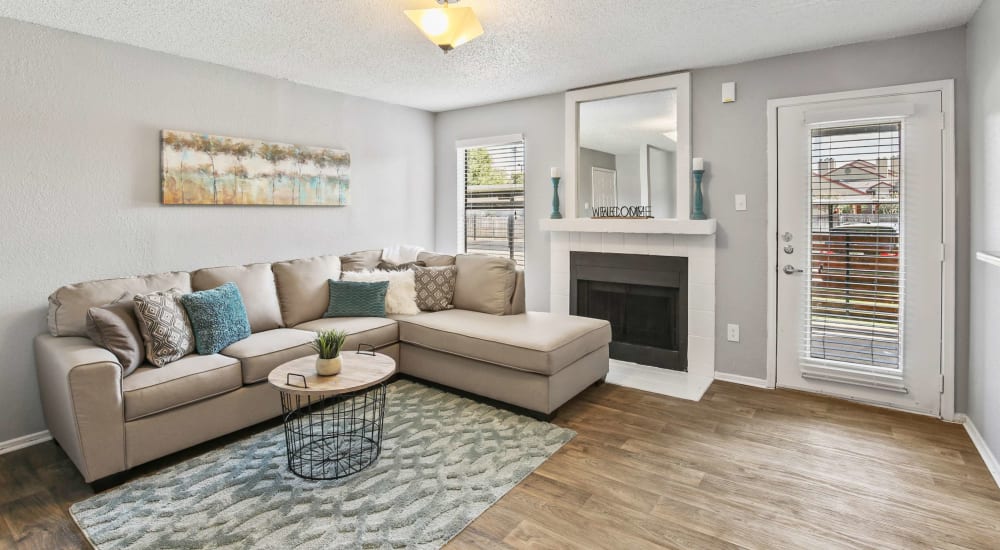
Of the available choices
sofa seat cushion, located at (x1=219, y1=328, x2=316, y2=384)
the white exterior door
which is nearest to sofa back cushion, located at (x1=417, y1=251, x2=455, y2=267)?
sofa seat cushion, located at (x1=219, y1=328, x2=316, y2=384)

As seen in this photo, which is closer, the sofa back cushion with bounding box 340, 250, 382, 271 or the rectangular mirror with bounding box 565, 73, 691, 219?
the rectangular mirror with bounding box 565, 73, 691, 219

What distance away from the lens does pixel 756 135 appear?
3742mm

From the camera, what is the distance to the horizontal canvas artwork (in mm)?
3564

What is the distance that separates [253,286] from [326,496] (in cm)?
184

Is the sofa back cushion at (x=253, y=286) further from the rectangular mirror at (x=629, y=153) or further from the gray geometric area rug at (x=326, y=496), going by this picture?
the rectangular mirror at (x=629, y=153)

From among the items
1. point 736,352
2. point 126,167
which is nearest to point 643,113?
point 736,352

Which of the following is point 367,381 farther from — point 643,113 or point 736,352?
point 643,113

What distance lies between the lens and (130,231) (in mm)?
3375

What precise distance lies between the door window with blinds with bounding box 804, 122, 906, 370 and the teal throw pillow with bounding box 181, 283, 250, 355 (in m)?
3.76

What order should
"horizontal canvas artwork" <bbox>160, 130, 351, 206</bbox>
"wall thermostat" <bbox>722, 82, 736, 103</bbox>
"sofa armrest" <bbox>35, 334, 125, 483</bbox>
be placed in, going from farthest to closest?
1. "wall thermostat" <bbox>722, 82, 736, 103</bbox>
2. "horizontal canvas artwork" <bbox>160, 130, 351, 206</bbox>
3. "sofa armrest" <bbox>35, 334, 125, 483</bbox>

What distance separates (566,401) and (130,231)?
302 cm

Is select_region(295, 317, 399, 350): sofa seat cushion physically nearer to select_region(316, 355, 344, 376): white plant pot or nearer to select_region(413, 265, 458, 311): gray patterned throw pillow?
select_region(413, 265, 458, 311): gray patterned throw pillow

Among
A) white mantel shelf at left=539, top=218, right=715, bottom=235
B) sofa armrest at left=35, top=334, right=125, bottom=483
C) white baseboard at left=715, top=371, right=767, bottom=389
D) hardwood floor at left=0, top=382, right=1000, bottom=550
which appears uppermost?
white mantel shelf at left=539, top=218, right=715, bottom=235

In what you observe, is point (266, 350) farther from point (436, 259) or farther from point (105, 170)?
point (436, 259)
